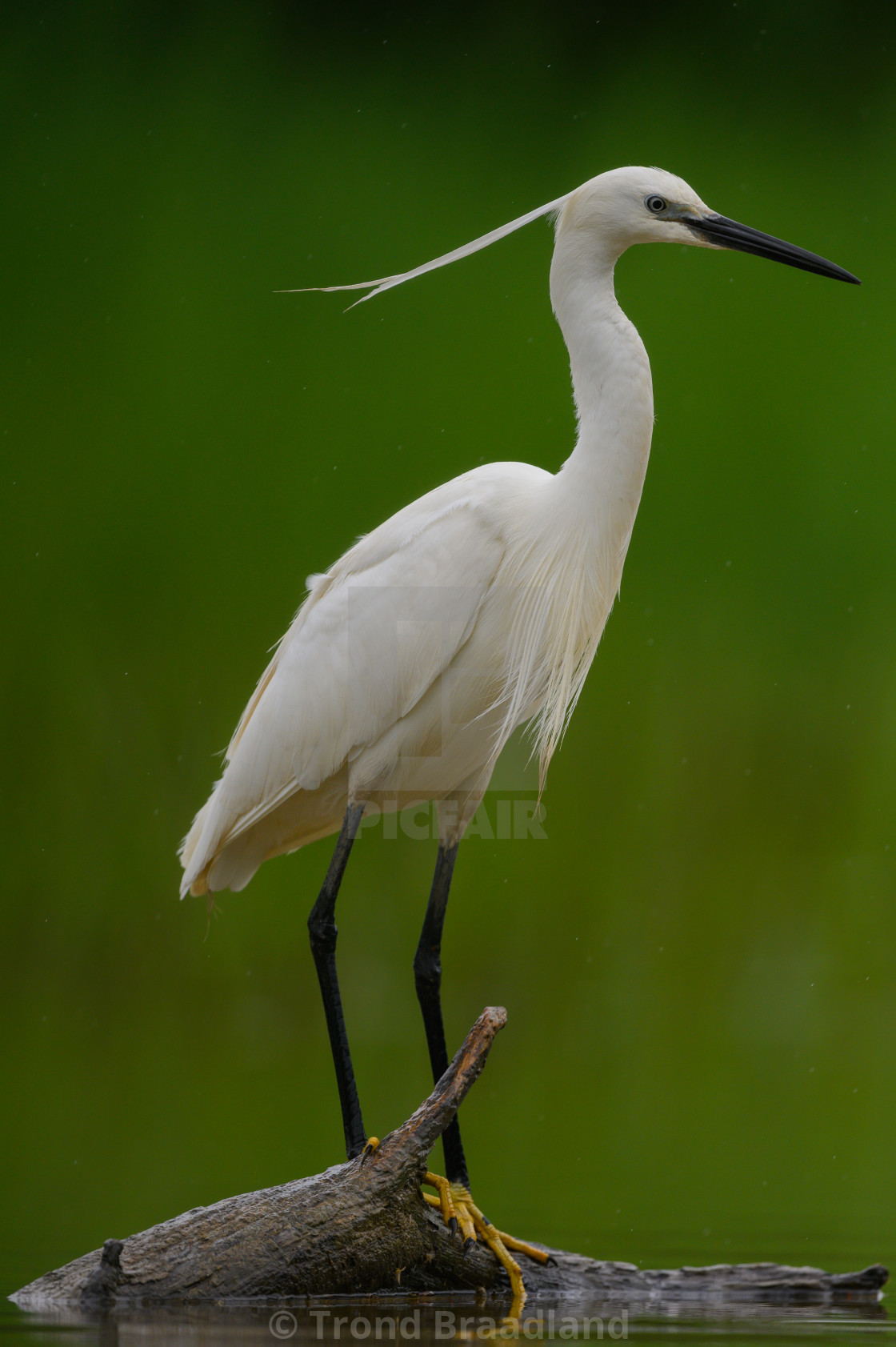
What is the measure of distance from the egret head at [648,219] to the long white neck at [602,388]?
0.05 ft

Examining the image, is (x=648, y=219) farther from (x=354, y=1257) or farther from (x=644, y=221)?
(x=354, y=1257)

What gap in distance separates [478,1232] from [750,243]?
1946 mm

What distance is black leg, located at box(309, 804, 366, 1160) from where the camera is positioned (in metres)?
2.84

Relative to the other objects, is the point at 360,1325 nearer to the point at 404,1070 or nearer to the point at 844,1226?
the point at 844,1226

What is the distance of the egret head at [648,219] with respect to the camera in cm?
290

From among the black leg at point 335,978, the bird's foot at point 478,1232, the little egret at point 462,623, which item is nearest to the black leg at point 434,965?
the little egret at point 462,623

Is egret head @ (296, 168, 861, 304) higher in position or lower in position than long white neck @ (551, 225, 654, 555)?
higher

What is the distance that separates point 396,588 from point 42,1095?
2977mm

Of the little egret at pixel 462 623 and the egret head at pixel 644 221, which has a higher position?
the egret head at pixel 644 221

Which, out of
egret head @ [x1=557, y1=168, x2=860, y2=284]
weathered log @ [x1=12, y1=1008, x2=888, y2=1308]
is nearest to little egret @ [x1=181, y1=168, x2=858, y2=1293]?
egret head @ [x1=557, y1=168, x2=860, y2=284]

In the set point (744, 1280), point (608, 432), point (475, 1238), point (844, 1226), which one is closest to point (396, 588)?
point (608, 432)

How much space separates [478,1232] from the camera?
8.72 feet

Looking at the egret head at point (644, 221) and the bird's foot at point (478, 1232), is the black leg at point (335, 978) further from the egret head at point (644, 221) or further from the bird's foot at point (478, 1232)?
the egret head at point (644, 221)

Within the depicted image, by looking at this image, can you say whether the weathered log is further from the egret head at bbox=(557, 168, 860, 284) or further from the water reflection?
the egret head at bbox=(557, 168, 860, 284)
